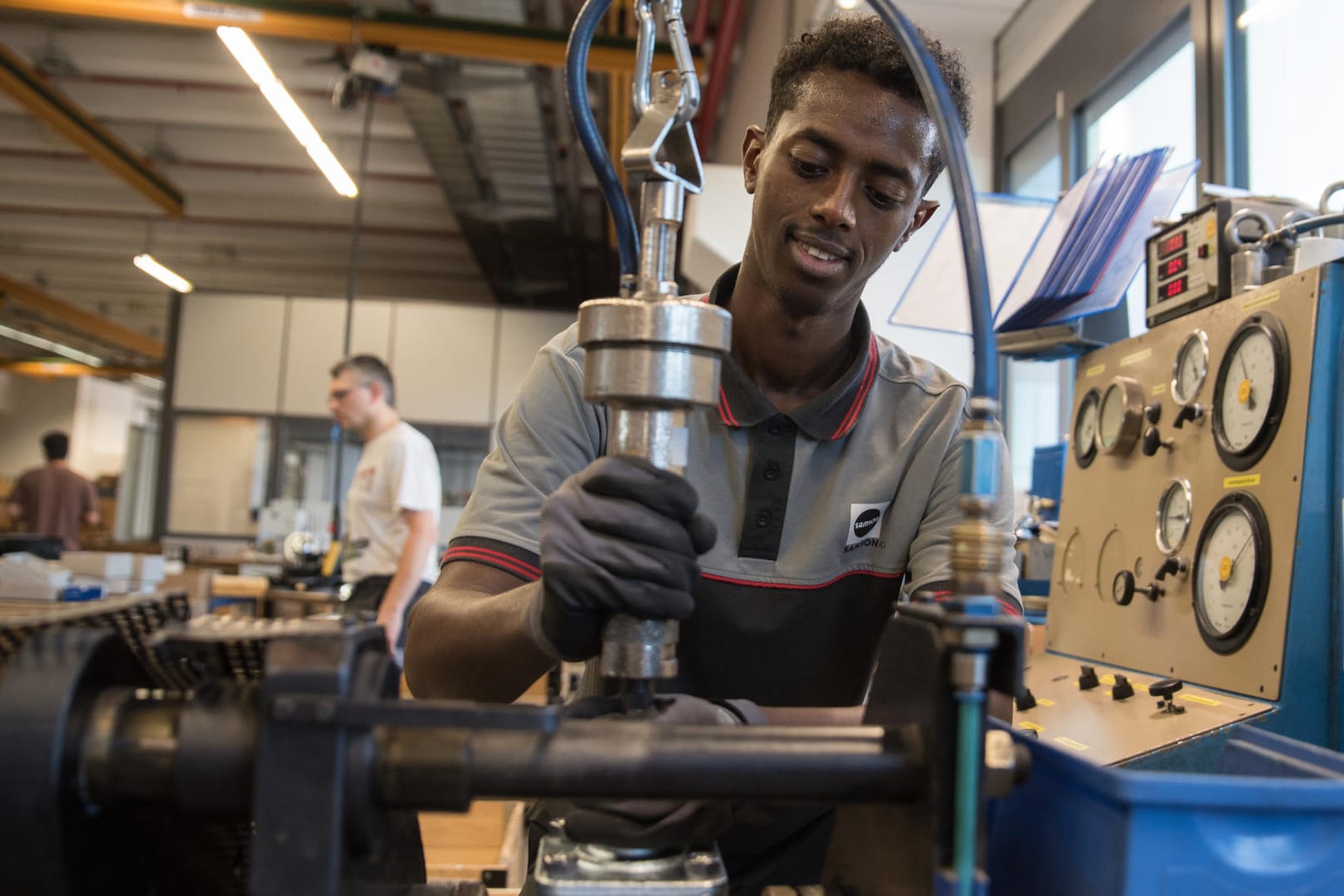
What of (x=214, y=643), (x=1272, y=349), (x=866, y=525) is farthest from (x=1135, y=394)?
(x=214, y=643)

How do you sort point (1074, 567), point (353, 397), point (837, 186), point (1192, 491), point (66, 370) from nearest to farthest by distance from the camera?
point (837, 186) → point (1192, 491) → point (1074, 567) → point (353, 397) → point (66, 370)

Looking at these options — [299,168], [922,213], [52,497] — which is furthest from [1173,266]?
[52,497]

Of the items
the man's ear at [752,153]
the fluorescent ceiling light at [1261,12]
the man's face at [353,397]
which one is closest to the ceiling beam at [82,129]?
the man's face at [353,397]

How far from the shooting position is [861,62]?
0.95 m

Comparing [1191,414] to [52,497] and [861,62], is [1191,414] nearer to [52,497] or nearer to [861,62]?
[861,62]

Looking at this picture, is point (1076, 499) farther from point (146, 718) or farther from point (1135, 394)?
point (146, 718)

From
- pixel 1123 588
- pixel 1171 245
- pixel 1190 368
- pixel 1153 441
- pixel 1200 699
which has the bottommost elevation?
pixel 1200 699

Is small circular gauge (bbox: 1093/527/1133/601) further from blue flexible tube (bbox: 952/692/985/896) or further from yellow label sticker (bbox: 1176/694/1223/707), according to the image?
blue flexible tube (bbox: 952/692/985/896)

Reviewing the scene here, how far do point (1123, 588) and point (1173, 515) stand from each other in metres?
0.15

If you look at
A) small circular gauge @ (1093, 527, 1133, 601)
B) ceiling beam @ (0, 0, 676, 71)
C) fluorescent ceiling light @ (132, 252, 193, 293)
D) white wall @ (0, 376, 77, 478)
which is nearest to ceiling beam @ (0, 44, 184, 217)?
fluorescent ceiling light @ (132, 252, 193, 293)

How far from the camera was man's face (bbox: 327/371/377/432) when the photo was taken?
3.26 metres

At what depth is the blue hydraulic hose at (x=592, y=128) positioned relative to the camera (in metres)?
0.54

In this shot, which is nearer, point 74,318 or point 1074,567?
point 1074,567

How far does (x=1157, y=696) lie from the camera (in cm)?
128
